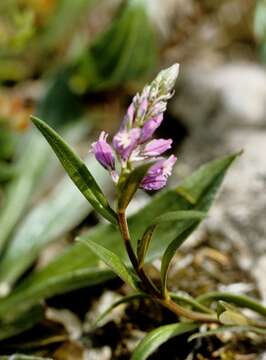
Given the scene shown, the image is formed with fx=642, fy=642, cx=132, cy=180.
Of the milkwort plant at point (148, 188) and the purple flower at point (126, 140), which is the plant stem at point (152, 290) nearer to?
the milkwort plant at point (148, 188)

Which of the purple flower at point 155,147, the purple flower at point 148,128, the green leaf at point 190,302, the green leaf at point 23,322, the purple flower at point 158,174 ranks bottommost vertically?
the green leaf at point 190,302

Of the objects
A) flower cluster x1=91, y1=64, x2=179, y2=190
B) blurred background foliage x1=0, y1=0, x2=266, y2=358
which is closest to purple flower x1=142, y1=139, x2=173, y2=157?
flower cluster x1=91, y1=64, x2=179, y2=190

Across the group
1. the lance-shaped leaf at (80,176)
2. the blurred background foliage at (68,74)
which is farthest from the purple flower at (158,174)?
the blurred background foliage at (68,74)

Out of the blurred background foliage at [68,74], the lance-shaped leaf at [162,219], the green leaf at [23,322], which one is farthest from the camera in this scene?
the blurred background foliage at [68,74]

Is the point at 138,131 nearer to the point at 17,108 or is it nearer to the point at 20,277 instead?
the point at 20,277

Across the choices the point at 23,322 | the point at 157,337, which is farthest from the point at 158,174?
the point at 23,322

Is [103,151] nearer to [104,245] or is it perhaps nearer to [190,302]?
[190,302]
